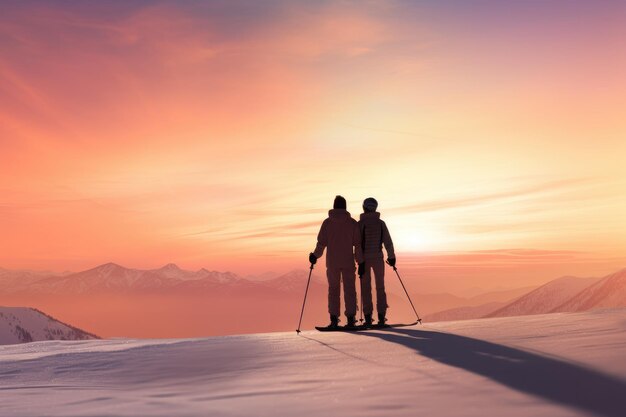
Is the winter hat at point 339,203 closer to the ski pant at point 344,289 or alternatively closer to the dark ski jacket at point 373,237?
the dark ski jacket at point 373,237

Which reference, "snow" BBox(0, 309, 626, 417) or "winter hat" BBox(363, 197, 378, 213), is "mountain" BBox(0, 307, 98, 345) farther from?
"snow" BBox(0, 309, 626, 417)

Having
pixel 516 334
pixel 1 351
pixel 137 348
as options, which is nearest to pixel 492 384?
pixel 516 334

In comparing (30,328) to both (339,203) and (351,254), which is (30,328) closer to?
(339,203)

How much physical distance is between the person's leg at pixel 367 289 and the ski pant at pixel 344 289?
0.91 feet

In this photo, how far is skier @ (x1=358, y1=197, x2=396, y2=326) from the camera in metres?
15.1

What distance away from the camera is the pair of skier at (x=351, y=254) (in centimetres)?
1514

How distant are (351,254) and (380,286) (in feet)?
3.17

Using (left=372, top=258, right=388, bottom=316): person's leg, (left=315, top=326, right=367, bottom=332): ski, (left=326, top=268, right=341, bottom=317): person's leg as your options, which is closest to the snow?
(left=315, top=326, right=367, bottom=332): ski

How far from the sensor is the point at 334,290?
15227 mm

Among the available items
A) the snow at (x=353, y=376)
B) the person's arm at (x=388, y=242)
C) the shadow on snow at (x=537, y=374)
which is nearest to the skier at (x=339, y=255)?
the person's arm at (x=388, y=242)

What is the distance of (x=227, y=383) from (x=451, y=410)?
2.95m

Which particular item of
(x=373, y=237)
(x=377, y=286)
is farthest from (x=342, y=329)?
(x=373, y=237)

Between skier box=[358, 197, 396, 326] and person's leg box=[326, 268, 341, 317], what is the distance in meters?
0.54

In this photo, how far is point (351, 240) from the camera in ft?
49.9
